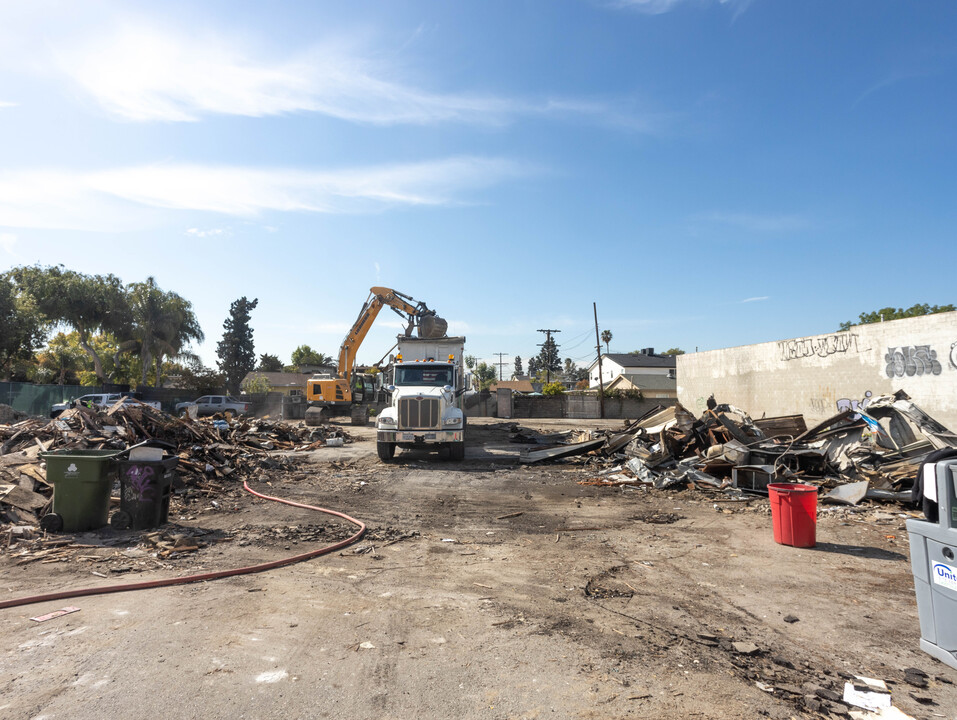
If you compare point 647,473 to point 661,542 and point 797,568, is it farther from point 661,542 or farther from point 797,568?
point 797,568

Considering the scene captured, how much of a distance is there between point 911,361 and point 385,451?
14.6 m

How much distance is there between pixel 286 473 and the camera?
12.3 metres

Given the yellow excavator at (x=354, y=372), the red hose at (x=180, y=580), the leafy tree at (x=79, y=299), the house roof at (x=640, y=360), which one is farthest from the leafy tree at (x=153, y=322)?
the house roof at (x=640, y=360)

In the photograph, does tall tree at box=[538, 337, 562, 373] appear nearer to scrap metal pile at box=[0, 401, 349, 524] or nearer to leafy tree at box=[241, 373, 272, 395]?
leafy tree at box=[241, 373, 272, 395]

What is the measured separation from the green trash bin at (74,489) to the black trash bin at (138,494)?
0.23 meters

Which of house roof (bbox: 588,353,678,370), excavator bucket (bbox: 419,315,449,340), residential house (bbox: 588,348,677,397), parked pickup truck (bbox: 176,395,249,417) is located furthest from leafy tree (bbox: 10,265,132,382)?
house roof (bbox: 588,353,678,370)

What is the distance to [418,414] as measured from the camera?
14.0 metres

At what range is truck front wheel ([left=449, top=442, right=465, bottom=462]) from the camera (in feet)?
47.2

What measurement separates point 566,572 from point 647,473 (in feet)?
21.4

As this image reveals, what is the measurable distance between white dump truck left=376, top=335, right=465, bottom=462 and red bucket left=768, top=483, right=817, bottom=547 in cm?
865

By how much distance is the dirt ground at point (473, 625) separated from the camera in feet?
10.4

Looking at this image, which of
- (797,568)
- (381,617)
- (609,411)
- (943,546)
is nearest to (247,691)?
(381,617)

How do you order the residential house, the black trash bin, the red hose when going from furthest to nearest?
the residential house → the black trash bin → the red hose

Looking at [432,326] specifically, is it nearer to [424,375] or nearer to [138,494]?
[424,375]
